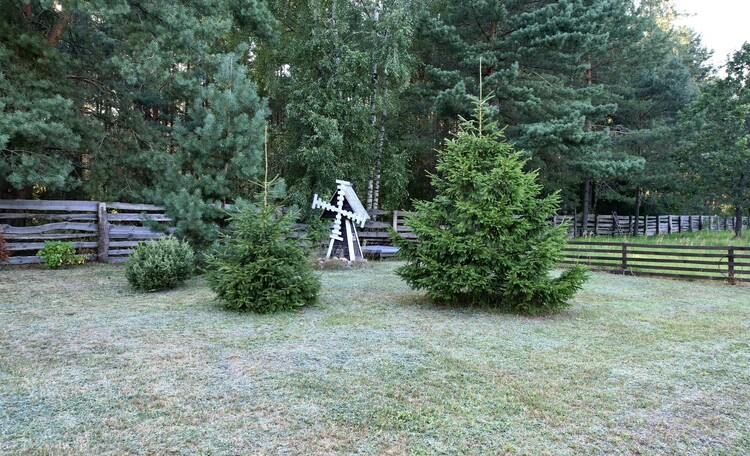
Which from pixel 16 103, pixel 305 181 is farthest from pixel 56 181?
pixel 305 181

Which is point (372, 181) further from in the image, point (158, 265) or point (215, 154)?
point (158, 265)

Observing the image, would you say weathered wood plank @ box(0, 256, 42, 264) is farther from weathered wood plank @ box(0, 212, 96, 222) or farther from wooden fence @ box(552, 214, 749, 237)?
wooden fence @ box(552, 214, 749, 237)

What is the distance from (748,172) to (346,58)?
1600 centimetres

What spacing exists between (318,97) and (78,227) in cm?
762

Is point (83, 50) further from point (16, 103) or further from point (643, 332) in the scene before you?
point (643, 332)

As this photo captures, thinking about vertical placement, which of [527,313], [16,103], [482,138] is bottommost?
[527,313]

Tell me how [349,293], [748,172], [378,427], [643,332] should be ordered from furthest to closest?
[748,172], [349,293], [643,332], [378,427]

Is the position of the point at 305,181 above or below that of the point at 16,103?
below

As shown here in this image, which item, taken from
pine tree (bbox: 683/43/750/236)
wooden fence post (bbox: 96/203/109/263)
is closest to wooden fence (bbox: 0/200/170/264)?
wooden fence post (bbox: 96/203/109/263)

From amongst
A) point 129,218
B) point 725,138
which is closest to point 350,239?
point 129,218

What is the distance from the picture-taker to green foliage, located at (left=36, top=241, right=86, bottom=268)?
10.6 m

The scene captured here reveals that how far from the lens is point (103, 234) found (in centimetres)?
1197

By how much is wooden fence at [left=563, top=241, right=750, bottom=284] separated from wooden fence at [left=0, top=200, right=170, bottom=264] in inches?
427

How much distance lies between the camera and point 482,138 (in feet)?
23.4
